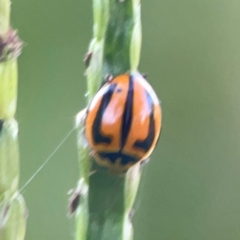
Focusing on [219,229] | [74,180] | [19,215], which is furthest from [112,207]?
[219,229]

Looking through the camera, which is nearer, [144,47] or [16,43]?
[16,43]

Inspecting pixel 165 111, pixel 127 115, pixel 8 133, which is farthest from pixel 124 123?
pixel 165 111

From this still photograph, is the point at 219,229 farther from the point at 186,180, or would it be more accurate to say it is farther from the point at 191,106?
the point at 191,106

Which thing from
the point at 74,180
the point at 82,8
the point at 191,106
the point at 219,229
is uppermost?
the point at 82,8

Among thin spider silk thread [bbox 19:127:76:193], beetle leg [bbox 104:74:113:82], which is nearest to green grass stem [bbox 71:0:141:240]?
beetle leg [bbox 104:74:113:82]

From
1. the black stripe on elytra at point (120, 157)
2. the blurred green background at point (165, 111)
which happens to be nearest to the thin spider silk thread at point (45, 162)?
the blurred green background at point (165, 111)

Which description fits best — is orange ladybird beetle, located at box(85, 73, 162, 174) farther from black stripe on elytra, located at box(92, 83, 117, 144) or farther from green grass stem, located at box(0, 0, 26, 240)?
green grass stem, located at box(0, 0, 26, 240)
